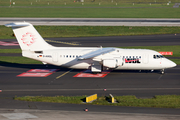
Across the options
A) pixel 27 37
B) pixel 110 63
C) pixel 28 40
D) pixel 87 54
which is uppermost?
pixel 27 37

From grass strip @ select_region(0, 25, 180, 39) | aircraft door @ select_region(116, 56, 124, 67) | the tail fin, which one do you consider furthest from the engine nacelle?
grass strip @ select_region(0, 25, 180, 39)

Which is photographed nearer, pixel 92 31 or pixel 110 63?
pixel 110 63

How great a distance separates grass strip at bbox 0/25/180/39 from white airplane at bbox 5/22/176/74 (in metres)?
32.4

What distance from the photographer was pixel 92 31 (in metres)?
74.6

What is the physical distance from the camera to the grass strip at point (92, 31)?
72.2 metres

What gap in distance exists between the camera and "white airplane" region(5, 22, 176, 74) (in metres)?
38.4

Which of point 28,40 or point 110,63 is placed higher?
point 28,40

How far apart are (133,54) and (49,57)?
12.0 m

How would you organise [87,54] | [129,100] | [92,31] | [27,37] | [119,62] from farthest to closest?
[92,31] < [27,37] < [87,54] < [119,62] < [129,100]

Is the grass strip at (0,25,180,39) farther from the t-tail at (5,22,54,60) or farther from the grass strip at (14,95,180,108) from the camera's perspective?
the grass strip at (14,95,180,108)

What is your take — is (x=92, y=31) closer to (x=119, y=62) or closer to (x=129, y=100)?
(x=119, y=62)

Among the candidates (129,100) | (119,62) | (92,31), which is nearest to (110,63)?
(119,62)

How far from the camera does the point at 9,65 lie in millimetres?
45625

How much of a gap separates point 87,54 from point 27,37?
29.2 ft
